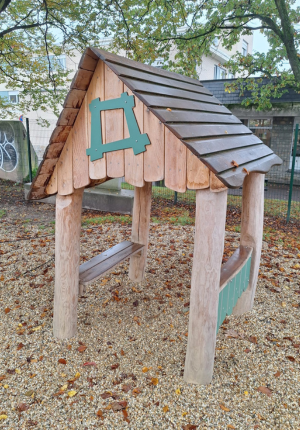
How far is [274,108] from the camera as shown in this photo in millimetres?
13305

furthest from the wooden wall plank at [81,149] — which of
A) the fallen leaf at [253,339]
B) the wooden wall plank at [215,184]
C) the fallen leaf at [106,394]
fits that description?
the fallen leaf at [253,339]

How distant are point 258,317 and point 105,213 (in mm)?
5308

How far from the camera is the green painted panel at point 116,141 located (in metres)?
2.36

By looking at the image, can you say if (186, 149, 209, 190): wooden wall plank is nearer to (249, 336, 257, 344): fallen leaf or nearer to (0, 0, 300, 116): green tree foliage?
(249, 336, 257, 344): fallen leaf

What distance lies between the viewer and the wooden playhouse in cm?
222

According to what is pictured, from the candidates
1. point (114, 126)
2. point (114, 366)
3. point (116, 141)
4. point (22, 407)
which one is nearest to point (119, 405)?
point (114, 366)

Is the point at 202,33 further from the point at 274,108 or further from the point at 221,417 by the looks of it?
the point at 221,417

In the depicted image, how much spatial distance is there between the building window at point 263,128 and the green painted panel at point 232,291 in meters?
13.0

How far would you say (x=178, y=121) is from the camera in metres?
2.23

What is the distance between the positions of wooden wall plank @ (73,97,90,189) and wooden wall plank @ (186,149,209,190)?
37.3 inches

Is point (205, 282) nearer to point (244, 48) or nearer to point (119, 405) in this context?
point (119, 405)

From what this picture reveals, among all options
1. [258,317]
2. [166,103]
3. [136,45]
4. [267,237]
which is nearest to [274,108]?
Result: [136,45]

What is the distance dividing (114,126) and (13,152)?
1027 centimetres

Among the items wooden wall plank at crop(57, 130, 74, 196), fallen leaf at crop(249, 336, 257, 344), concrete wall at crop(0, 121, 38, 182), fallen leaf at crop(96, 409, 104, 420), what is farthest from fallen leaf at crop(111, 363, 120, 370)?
concrete wall at crop(0, 121, 38, 182)
